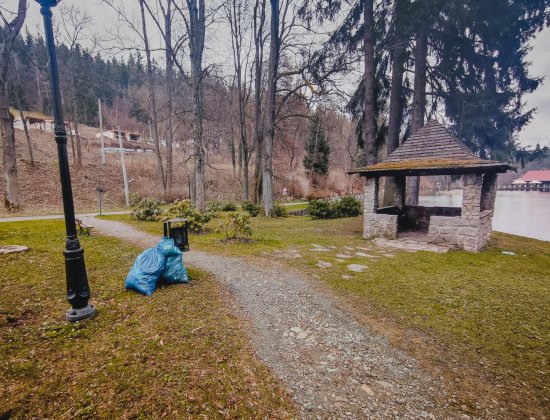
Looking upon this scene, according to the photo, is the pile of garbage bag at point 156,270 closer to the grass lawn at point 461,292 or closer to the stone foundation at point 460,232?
the grass lawn at point 461,292

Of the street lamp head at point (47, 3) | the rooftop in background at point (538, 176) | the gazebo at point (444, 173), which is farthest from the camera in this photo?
the rooftop in background at point (538, 176)

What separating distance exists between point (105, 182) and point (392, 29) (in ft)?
77.5

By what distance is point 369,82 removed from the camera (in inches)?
458

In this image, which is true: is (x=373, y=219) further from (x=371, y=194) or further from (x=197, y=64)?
(x=197, y=64)

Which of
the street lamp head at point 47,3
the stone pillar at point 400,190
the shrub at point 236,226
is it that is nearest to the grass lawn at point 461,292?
the shrub at point 236,226

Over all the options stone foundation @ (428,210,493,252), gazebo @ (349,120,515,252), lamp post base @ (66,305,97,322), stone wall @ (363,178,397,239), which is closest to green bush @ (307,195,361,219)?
gazebo @ (349,120,515,252)

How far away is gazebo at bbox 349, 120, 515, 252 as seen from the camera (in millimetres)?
→ 7480

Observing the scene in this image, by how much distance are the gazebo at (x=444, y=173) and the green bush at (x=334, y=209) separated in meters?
4.16

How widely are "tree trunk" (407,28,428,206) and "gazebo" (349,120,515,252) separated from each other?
192 centimetres

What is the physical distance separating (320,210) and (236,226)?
7702 millimetres

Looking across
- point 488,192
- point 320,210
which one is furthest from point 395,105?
point 320,210

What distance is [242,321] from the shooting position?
3.52 m

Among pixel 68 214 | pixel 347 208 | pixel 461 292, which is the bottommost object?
pixel 461 292

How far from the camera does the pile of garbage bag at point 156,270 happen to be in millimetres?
4188
